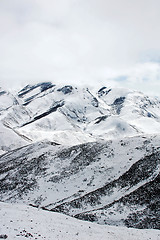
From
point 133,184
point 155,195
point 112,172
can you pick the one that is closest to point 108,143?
point 112,172

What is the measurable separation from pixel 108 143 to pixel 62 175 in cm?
1642

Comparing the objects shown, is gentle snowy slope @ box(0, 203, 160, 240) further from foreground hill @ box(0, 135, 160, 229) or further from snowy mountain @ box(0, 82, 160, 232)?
foreground hill @ box(0, 135, 160, 229)

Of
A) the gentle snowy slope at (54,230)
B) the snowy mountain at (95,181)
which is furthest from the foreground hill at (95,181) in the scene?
the gentle snowy slope at (54,230)

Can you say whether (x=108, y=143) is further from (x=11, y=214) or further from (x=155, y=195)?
(x=11, y=214)

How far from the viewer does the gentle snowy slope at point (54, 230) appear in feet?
62.1

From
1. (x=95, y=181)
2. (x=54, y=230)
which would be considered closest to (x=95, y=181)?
(x=95, y=181)

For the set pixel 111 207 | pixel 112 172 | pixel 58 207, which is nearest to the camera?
pixel 111 207

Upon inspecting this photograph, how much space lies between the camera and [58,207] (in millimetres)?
37906

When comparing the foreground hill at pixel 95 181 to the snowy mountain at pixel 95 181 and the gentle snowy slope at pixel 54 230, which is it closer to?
the snowy mountain at pixel 95 181

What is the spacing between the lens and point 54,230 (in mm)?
21312

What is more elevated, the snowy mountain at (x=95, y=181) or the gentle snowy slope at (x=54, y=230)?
the gentle snowy slope at (x=54, y=230)

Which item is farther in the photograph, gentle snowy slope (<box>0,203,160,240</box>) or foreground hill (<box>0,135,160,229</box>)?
foreground hill (<box>0,135,160,229</box>)

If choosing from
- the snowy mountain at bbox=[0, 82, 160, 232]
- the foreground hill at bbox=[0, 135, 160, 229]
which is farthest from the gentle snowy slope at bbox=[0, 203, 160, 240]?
the foreground hill at bbox=[0, 135, 160, 229]

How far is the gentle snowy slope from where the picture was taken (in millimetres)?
18938
